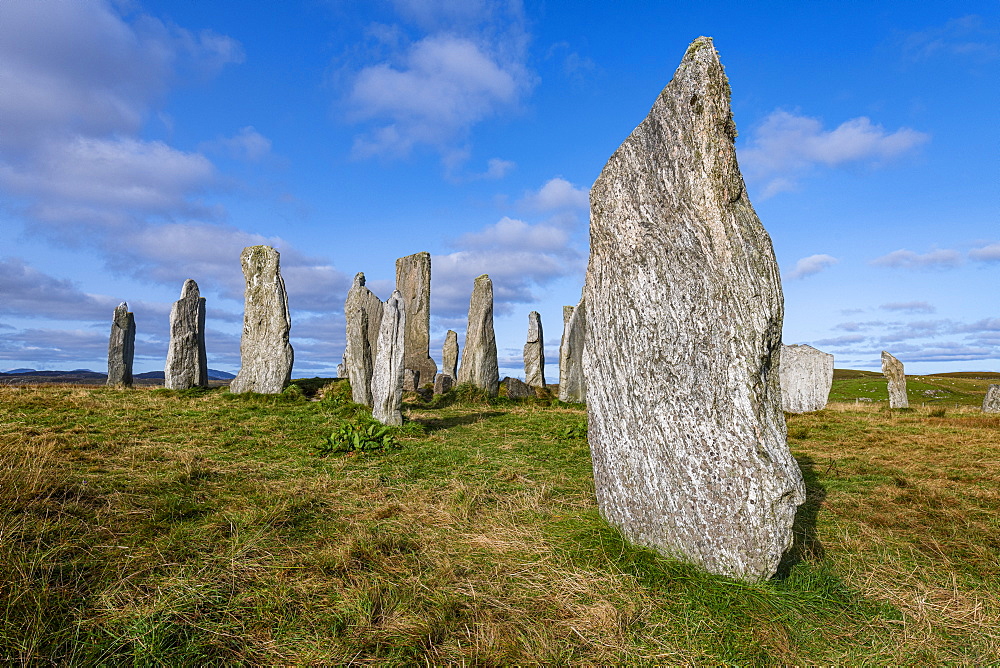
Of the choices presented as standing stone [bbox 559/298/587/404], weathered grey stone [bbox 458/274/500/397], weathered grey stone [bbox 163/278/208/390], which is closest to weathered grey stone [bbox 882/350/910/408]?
standing stone [bbox 559/298/587/404]

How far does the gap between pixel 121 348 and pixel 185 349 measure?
3719 millimetres

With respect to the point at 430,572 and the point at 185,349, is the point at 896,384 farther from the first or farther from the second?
the point at 185,349

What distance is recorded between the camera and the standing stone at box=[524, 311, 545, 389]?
20.2 meters

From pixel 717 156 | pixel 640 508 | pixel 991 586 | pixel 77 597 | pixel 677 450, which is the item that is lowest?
pixel 991 586

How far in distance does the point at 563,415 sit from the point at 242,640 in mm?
10858

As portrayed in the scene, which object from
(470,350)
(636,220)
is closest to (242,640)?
(636,220)

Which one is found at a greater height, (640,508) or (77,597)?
(640,508)

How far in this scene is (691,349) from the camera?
391 centimetres

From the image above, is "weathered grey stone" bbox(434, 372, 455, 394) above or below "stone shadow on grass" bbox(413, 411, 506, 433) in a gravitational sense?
above

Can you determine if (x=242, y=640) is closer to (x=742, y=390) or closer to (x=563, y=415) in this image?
(x=742, y=390)

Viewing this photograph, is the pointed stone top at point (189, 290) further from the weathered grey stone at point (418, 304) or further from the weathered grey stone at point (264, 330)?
the weathered grey stone at point (418, 304)

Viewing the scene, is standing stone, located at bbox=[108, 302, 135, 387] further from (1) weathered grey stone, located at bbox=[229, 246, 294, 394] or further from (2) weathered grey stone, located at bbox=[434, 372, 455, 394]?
(2) weathered grey stone, located at bbox=[434, 372, 455, 394]

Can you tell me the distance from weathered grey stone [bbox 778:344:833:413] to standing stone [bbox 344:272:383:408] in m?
12.6

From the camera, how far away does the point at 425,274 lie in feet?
67.3
